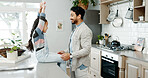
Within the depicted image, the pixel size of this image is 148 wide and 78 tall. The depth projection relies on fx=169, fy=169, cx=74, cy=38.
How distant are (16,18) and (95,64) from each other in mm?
3106

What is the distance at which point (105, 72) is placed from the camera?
3816mm

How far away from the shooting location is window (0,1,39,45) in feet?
18.0

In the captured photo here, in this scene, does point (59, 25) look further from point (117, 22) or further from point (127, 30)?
point (127, 30)

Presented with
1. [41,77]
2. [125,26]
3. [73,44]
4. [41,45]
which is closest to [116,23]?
[125,26]

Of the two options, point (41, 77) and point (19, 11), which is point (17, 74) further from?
point (19, 11)

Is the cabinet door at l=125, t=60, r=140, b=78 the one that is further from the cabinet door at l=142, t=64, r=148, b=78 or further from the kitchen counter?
the kitchen counter

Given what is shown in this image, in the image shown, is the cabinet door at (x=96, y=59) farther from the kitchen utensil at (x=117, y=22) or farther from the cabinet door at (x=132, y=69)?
the cabinet door at (x=132, y=69)

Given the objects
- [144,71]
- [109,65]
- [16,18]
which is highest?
[16,18]

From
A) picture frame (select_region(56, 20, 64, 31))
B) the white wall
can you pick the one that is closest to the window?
the white wall

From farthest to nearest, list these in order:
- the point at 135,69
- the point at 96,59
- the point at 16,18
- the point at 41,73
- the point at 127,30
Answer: the point at 16,18 < the point at 96,59 < the point at 127,30 < the point at 135,69 < the point at 41,73

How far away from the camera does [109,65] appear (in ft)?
11.9

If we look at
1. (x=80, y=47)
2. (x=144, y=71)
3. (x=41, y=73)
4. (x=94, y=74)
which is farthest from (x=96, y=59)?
(x=41, y=73)

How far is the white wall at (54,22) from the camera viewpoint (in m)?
5.69

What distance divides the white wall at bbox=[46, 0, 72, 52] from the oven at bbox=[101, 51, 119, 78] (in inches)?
87.4
